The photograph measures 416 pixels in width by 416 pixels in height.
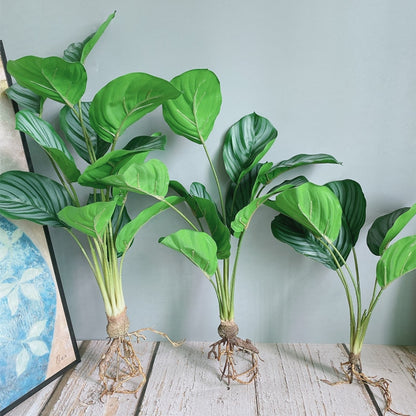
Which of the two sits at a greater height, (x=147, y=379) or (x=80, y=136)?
(x=80, y=136)

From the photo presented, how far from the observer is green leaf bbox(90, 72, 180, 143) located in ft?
2.73

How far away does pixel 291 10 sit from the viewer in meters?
1.10

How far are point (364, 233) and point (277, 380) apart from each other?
0.51m

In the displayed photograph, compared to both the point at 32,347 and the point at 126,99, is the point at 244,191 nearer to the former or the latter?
the point at 126,99

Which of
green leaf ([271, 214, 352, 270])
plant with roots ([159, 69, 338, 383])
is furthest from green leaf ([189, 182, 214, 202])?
green leaf ([271, 214, 352, 270])

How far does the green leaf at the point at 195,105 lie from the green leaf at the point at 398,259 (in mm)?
560

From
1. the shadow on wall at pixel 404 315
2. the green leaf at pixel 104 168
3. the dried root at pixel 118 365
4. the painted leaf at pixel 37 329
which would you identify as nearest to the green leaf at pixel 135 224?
the green leaf at pixel 104 168

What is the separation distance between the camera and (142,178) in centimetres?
85

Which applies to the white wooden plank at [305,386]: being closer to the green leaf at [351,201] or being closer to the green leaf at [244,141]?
the green leaf at [351,201]

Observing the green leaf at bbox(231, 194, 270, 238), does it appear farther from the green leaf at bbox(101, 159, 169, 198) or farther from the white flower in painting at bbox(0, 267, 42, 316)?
the white flower in painting at bbox(0, 267, 42, 316)

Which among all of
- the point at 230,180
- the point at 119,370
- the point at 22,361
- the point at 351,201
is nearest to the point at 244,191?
the point at 230,180

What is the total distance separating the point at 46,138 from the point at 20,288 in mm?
421

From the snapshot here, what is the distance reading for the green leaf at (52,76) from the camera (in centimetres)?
85

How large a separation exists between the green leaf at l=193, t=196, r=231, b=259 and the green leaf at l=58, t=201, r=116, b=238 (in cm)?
24
